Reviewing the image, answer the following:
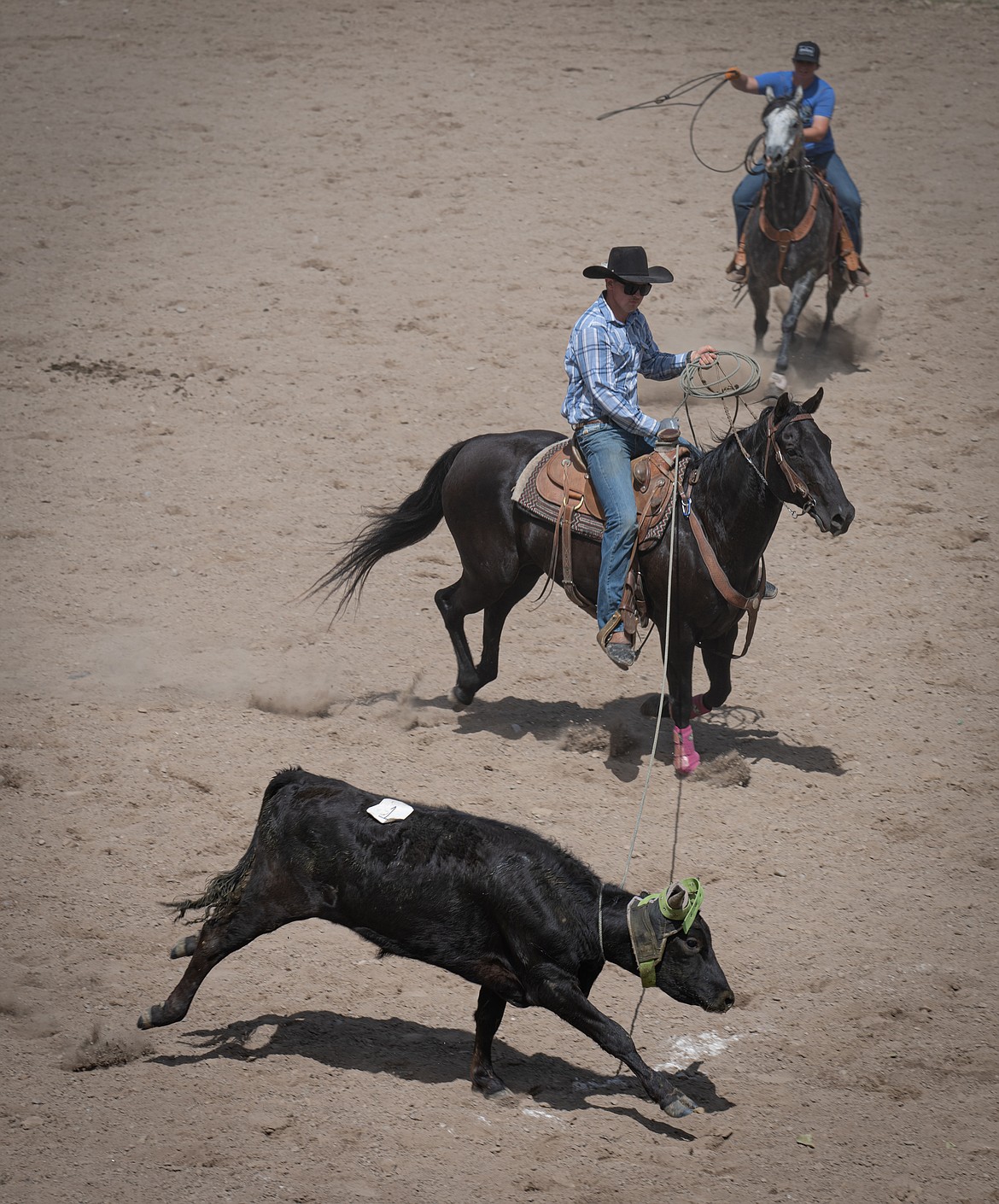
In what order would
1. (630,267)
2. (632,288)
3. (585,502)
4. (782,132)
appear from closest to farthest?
(630,267) → (632,288) → (585,502) → (782,132)

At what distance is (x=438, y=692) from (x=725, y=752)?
1.87 metres

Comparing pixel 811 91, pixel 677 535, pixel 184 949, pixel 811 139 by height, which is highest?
pixel 811 91

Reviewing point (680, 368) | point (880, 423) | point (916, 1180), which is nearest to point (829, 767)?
point (680, 368)

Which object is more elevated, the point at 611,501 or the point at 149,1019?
the point at 611,501

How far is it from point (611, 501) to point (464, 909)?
→ 2976 millimetres

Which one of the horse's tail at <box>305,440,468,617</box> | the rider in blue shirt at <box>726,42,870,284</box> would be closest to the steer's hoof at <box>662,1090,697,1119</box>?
the horse's tail at <box>305,440,468,617</box>

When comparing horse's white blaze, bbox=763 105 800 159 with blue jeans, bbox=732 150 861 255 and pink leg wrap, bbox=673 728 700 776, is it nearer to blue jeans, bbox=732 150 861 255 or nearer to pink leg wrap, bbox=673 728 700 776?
blue jeans, bbox=732 150 861 255

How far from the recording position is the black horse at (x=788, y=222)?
1137 centimetres

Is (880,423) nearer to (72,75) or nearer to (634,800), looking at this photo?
(634,800)

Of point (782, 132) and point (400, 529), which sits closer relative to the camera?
point (400, 529)

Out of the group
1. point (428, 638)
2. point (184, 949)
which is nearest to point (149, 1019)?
point (184, 949)

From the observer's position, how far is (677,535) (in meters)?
7.30

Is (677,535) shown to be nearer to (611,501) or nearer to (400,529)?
(611,501)

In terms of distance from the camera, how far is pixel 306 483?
34.7 ft
